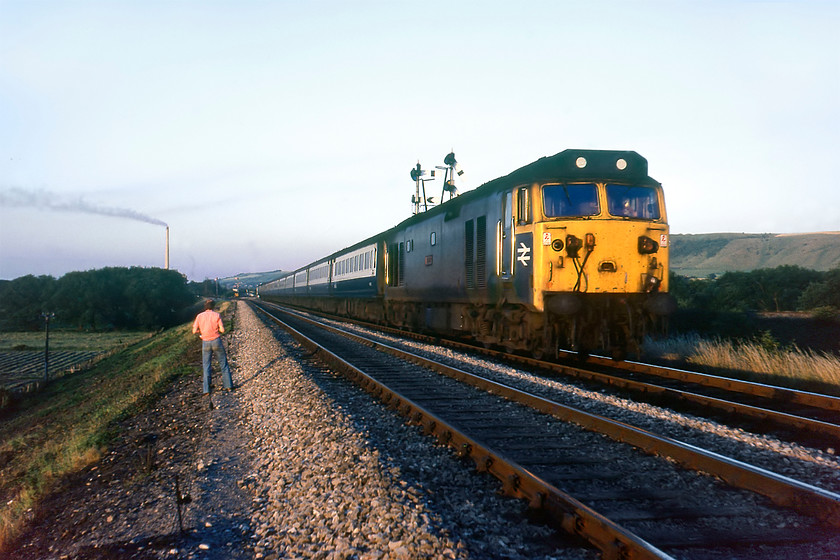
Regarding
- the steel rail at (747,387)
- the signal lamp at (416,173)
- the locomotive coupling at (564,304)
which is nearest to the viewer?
the steel rail at (747,387)

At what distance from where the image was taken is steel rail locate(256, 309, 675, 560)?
3.12 metres

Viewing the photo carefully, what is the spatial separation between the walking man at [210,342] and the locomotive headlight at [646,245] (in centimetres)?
749

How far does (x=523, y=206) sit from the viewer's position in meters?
10.0

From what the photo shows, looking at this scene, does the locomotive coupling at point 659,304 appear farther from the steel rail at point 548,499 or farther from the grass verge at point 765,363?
the steel rail at point 548,499

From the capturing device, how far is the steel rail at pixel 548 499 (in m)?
3.12

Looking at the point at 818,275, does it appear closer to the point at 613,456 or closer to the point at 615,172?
the point at 615,172

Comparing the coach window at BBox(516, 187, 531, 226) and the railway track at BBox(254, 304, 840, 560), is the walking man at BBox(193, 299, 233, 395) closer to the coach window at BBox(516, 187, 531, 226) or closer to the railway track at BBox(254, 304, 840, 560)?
the railway track at BBox(254, 304, 840, 560)

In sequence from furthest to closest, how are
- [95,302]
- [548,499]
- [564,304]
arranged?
[95,302] < [564,304] < [548,499]

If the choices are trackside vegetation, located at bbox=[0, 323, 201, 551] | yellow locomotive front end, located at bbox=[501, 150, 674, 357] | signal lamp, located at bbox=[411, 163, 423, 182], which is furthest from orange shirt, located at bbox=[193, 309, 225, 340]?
signal lamp, located at bbox=[411, 163, 423, 182]

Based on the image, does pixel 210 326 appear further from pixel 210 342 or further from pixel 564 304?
pixel 564 304

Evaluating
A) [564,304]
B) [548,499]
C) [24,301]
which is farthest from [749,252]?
[24,301]

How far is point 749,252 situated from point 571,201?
368ft

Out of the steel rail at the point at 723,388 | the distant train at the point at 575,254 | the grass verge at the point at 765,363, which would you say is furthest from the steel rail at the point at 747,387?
the grass verge at the point at 765,363

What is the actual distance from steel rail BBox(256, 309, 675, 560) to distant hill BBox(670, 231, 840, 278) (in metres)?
89.4
